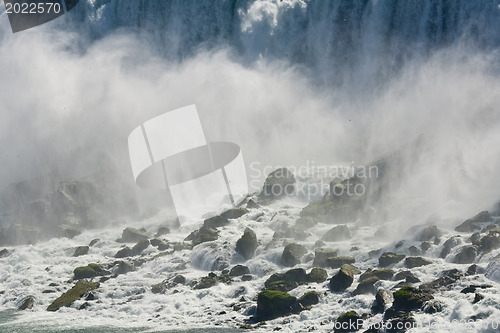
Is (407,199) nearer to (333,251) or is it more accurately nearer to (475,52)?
(333,251)

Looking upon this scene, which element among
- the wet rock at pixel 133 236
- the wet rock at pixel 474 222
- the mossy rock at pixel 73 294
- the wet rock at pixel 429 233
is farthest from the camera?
the wet rock at pixel 133 236

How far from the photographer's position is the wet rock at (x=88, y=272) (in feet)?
148

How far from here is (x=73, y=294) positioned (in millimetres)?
39750

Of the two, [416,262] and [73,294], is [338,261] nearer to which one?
[416,262]

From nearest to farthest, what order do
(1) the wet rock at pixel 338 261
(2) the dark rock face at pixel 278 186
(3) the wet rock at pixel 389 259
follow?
(3) the wet rock at pixel 389 259 → (1) the wet rock at pixel 338 261 → (2) the dark rock face at pixel 278 186

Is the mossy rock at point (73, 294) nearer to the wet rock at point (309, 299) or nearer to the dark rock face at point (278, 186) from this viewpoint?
the wet rock at point (309, 299)

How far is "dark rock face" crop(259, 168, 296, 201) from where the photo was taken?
62559 millimetres

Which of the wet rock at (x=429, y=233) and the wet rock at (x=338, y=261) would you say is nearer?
the wet rock at (x=338, y=261)

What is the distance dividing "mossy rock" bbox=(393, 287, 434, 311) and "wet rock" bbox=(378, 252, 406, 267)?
27.2 ft

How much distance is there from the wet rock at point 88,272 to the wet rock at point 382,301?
23.9 m

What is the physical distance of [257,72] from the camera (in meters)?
77.5

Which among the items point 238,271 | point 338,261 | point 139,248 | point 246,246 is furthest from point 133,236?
point 338,261

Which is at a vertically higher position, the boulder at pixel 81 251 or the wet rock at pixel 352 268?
the wet rock at pixel 352 268

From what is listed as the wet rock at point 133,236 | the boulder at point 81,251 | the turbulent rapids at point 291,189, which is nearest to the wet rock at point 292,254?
the turbulent rapids at point 291,189
